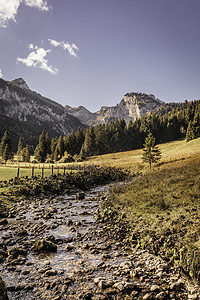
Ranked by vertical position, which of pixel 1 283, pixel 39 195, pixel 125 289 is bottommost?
pixel 39 195

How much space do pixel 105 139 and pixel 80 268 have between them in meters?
111

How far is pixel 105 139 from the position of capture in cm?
11806

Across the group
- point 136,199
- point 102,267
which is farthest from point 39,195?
point 102,267

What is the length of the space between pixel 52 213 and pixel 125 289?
38.7ft

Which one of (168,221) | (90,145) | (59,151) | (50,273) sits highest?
(90,145)

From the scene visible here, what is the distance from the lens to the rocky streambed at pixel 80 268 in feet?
20.0

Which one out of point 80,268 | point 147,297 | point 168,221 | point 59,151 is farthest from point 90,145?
point 147,297

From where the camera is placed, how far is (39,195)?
949 inches

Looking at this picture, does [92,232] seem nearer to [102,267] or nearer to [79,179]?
[102,267]

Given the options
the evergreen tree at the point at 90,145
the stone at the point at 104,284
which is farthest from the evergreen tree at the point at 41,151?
the stone at the point at 104,284

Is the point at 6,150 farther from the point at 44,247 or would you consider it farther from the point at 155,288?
the point at 155,288

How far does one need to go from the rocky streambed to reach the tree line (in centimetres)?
7875

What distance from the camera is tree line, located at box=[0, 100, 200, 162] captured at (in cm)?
9381

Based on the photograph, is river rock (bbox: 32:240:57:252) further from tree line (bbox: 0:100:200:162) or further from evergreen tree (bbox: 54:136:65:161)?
evergreen tree (bbox: 54:136:65:161)
